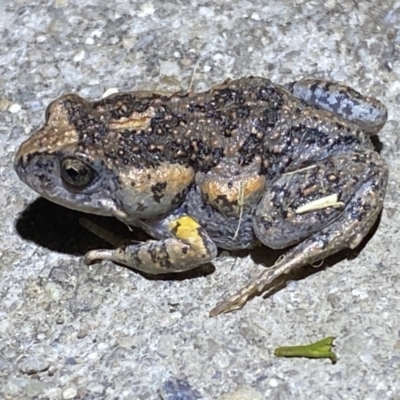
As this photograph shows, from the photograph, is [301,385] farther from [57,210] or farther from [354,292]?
[57,210]

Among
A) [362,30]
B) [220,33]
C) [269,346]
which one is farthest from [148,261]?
[362,30]

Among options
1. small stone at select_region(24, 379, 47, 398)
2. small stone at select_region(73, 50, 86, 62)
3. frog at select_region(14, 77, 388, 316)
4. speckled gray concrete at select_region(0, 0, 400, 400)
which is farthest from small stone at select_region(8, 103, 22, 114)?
small stone at select_region(24, 379, 47, 398)

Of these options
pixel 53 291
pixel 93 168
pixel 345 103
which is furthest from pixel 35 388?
pixel 345 103

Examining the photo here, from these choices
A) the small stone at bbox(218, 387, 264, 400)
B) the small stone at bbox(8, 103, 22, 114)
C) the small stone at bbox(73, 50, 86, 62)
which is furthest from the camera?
the small stone at bbox(73, 50, 86, 62)

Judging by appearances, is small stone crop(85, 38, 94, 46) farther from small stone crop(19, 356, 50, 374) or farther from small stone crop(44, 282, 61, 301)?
small stone crop(19, 356, 50, 374)

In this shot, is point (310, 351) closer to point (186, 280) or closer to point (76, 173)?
point (186, 280)

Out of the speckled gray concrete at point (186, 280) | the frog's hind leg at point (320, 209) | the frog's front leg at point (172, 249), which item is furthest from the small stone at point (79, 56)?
the frog's hind leg at point (320, 209)
